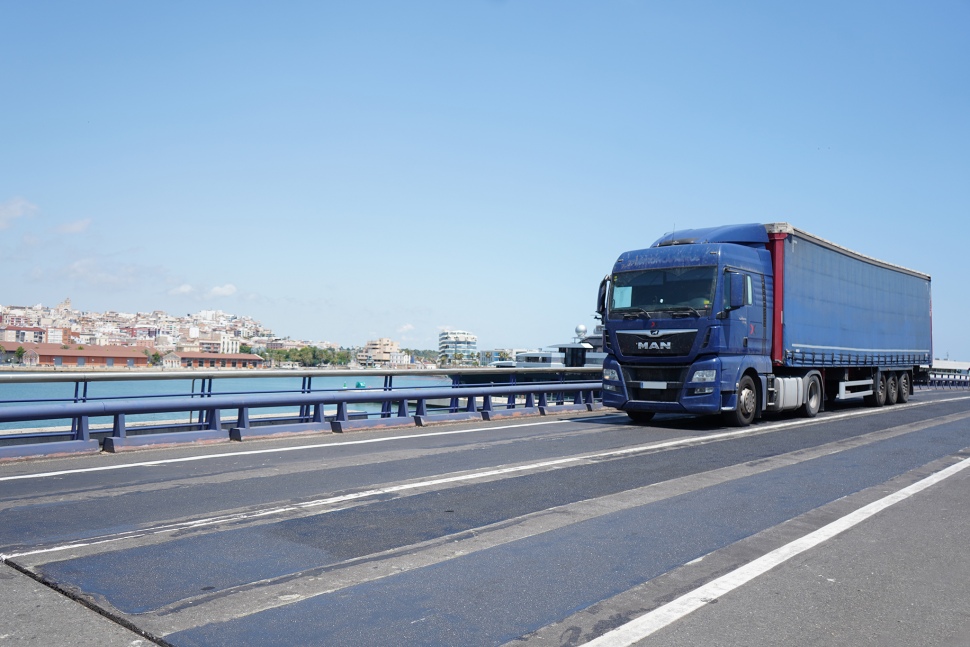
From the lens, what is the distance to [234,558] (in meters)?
5.78

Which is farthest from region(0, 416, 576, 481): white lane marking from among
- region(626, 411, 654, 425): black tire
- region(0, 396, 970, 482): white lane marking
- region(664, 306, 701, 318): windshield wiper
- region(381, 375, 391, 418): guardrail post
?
region(664, 306, 701, 318): windshield wiper

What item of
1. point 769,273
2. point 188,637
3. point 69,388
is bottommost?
point 188,637

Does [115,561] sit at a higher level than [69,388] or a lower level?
lower

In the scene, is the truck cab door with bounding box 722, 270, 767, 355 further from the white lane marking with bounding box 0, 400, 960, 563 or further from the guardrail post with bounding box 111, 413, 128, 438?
the guardrail post with bounding box 111, 413, 128, 438

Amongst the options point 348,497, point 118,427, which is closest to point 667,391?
point 348,497

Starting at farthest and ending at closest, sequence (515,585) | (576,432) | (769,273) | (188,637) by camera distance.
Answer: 1. (769,273)
2. (576,432)
3. (515,585)
4. (188,637)

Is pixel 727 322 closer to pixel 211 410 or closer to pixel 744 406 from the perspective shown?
pixel 744 406

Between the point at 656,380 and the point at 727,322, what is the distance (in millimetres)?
1806

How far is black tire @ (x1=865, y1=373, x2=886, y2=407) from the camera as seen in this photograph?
2488cm

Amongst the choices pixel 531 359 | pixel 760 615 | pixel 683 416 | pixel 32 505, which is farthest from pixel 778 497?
pixel 531 359

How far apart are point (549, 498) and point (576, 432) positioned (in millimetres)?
6997

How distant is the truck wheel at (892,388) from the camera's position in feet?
85.6

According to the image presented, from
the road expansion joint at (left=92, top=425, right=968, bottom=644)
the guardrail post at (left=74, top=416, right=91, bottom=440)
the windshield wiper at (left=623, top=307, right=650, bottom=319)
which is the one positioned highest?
the windshield wiper at (left=623, top=307, right=650, bottom=319)

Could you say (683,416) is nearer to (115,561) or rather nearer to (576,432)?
(576,432)
